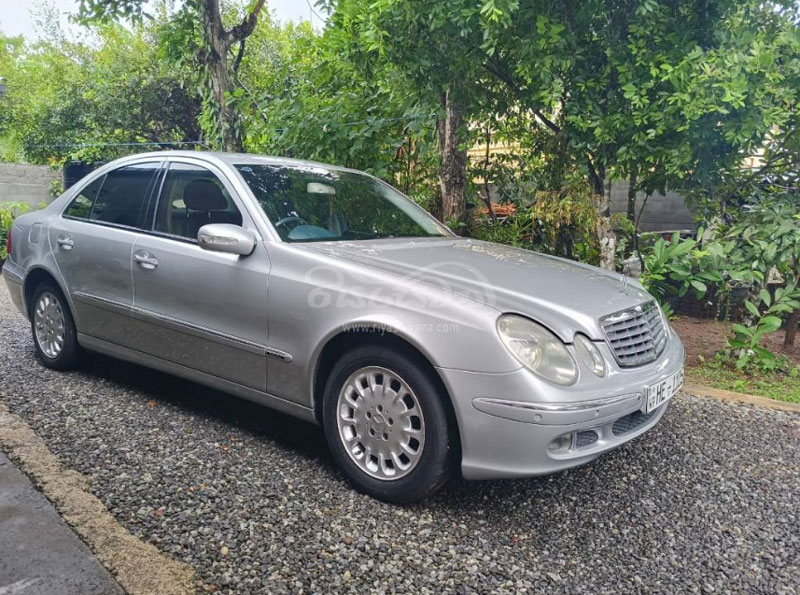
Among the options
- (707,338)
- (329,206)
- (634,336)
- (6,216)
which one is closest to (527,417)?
(634,336)

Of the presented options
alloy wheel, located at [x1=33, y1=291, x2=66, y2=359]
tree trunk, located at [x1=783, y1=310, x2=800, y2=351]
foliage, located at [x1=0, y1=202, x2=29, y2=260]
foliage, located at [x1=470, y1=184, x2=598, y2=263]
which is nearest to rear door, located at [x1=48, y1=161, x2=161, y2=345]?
alloy wheel, located at [x1=33, y1=291, x2=66, y2=359]

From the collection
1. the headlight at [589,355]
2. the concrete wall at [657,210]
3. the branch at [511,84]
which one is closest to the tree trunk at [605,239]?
the branch at [511,84]

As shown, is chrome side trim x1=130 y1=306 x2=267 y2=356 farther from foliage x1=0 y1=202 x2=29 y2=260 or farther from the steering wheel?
foliage x1=0 y1=202 x2=29 y2=260

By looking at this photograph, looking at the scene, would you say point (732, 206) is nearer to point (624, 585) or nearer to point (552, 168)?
point (552, 168)

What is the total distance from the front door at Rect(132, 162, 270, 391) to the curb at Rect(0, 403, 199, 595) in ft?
2.75

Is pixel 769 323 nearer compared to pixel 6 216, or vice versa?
pixel 769 323

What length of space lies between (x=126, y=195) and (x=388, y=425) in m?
2.54

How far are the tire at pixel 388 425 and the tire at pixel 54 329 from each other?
242cm

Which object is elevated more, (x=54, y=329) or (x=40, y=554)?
(x=54, y=329)

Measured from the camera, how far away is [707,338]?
5836 millimetres

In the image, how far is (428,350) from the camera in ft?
8.72

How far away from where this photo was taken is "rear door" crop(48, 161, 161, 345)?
395cm

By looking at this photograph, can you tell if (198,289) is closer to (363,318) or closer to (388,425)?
(363,318)

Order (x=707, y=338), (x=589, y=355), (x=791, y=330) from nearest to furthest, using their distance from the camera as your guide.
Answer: (x=589, y=355)
(x=791, y=330)
(x=707, y=338)
